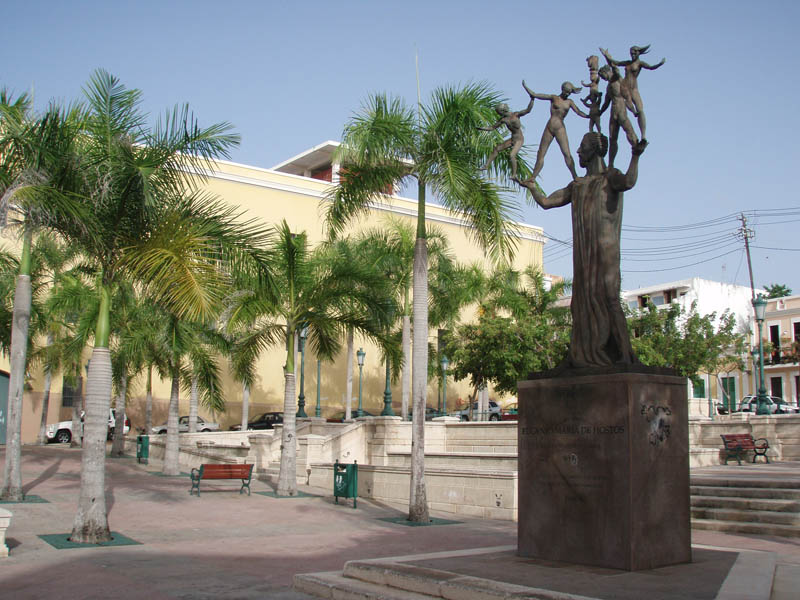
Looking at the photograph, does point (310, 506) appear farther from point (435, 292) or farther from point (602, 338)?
point (435, 292)

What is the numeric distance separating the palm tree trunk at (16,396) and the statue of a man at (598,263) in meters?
12.1

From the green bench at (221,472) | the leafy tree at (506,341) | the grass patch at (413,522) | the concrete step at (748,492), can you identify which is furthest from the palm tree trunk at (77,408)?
the concrete step at (748,492)

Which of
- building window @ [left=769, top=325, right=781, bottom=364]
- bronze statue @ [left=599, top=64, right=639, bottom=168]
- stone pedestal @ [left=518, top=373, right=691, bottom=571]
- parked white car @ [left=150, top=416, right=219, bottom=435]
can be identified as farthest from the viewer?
building window @ [left=769, top=325, right=781, bottom=364]

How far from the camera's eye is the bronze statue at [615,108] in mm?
8867

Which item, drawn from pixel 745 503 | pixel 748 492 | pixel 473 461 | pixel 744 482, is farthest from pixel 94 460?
pixel 744 482

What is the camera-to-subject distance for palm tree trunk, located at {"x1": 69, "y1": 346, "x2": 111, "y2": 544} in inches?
475

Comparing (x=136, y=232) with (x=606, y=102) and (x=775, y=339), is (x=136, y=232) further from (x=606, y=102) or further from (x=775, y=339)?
(x=775, y=339)

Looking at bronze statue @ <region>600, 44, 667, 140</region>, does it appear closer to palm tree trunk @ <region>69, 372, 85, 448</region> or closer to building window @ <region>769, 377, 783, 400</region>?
palm tree trunk @ <region>69, 372, 85, 448</region>

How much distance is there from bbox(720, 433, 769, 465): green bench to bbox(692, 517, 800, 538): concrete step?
747 cm

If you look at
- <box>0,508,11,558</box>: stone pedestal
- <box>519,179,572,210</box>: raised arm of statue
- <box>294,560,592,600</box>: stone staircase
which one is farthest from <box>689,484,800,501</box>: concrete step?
<box>0,508,11,558</box>: stone pedestal

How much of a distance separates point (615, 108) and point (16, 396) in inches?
536

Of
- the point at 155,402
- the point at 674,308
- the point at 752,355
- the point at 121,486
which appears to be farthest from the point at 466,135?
the point at 752,355

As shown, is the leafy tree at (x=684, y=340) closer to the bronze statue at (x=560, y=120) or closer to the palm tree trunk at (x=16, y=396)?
the palm tree trunk at (x=16, y=396)

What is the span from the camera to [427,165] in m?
16.2
